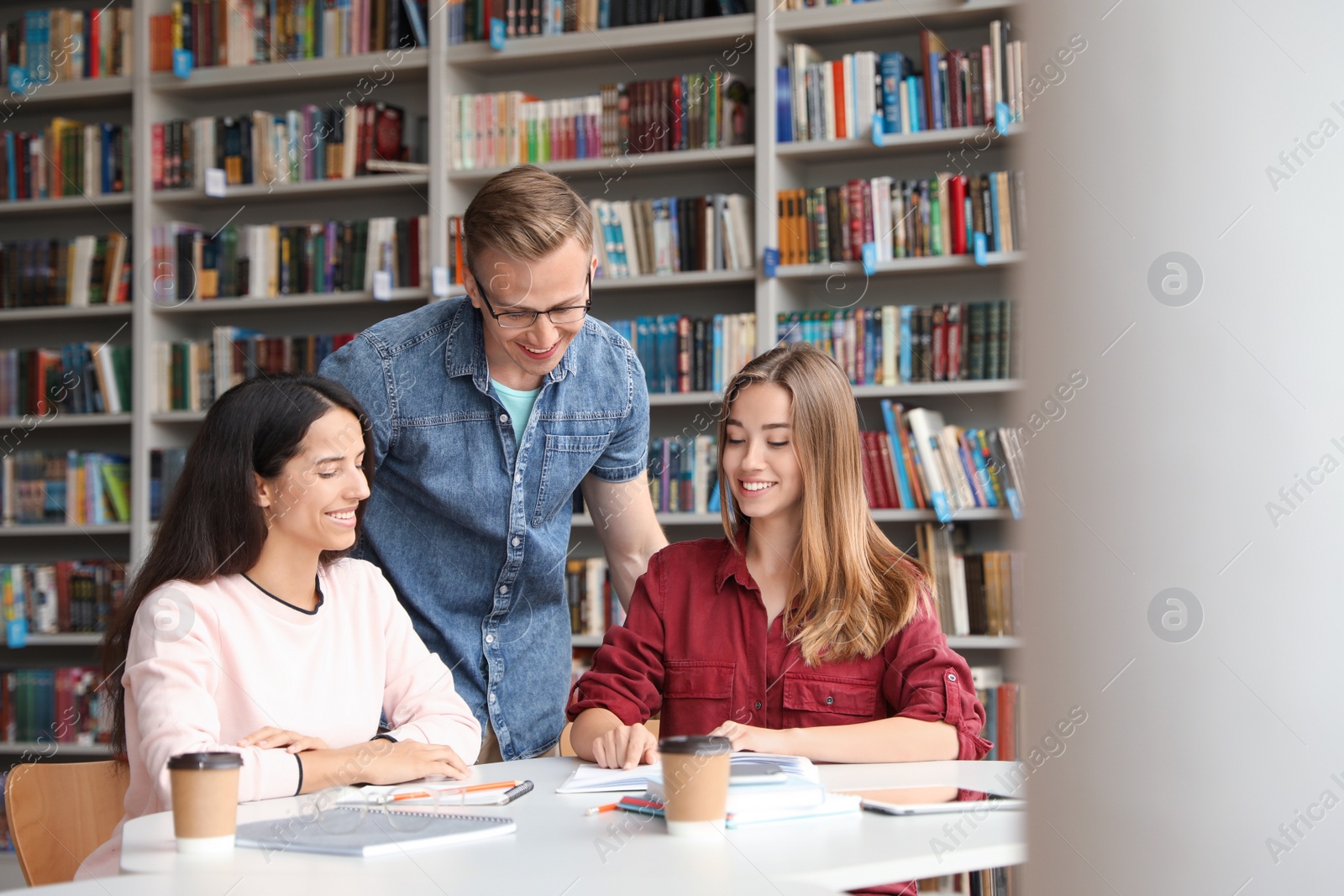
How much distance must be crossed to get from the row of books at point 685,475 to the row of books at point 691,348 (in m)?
0.17

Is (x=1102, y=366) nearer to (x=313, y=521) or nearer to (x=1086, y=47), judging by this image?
(x=1086, y=47)

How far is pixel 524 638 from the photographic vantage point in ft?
6.29

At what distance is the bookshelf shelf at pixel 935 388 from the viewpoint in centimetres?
325

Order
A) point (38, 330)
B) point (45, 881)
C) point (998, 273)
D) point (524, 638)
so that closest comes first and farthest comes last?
point (45, 881) → point (524, 638) → point (998, 273) → point (38, 330)

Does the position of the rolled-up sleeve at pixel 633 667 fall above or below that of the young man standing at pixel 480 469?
below

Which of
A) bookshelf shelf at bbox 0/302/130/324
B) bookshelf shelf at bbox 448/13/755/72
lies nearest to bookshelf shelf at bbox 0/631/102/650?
bookshelf shelf at bbox 0/302/130/324

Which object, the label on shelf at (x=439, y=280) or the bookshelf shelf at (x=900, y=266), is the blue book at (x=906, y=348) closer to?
the bookshelf shelf at (x=900, y=266)

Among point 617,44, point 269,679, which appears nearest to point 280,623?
point 269,679

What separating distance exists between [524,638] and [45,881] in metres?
0.74

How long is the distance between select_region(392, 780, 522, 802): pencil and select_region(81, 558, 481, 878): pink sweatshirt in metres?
0.15

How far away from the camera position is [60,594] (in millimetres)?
4027

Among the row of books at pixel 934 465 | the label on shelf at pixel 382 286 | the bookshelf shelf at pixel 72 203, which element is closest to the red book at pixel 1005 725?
the row of books at pixel 934 465

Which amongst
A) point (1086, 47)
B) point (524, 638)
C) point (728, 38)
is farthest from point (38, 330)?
point (1086, 47)

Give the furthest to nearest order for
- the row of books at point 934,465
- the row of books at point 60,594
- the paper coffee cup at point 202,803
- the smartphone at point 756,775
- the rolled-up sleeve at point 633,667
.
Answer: the row of books at point 60,594 < the row of books at point 934,465 < the rolled-up sleeve at point 633,667 < the smartphone at point 756,775 < the paper coffee cup at point 202,803
